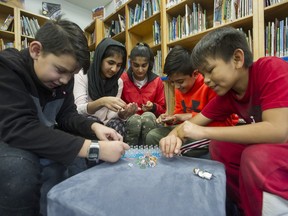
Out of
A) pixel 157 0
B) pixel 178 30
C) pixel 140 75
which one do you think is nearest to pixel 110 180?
pixel 140 75

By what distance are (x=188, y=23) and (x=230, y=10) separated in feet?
1.30

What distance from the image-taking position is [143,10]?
2256 mm

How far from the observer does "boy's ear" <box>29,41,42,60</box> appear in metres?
0.71

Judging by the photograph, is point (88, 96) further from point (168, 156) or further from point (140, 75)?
point (168, 156)

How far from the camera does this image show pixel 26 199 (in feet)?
1.90

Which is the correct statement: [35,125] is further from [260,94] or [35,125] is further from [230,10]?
[230,10]

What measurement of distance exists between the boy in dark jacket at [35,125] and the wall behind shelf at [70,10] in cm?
256

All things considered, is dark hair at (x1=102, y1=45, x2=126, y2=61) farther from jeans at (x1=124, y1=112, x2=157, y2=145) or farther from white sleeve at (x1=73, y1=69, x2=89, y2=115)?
jeans at (x1=124, y1=112, x2=157, y2=145)

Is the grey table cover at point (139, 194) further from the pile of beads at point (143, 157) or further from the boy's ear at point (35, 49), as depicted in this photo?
the boy's ear at point (35, 49)

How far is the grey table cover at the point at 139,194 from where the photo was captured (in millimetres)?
430

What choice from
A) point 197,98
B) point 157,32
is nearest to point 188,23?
point 157,32

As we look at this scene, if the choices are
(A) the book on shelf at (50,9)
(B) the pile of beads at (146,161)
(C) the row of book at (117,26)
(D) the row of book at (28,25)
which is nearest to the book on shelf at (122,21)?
(C) the row of book at (117,26)

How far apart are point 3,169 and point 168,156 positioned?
0.51m

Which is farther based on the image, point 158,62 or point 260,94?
point 158,62
